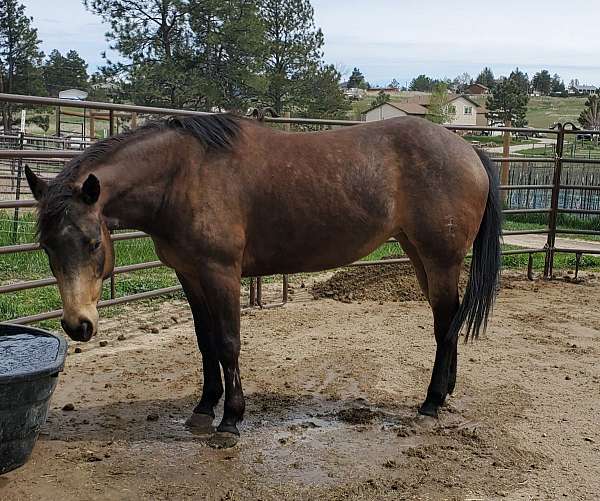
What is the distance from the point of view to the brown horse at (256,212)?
2.88 m

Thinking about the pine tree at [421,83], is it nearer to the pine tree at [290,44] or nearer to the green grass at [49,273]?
the pine tree at [290,44]

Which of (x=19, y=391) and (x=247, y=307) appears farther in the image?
(x=247, y=307)

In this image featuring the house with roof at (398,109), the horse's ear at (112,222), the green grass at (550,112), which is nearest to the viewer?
the horse's ear at (112,222)

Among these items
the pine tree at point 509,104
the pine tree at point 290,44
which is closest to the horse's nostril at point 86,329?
the pine tree at point 290,44

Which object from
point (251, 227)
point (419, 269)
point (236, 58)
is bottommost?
point (419, 269)

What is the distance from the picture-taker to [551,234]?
7426mm

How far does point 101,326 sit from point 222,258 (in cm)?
241

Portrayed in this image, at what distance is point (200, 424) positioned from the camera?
3480 millimetres

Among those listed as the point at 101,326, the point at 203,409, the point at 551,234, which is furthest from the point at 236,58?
the point at 203,409

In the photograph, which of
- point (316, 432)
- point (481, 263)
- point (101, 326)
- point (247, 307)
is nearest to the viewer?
point (316, 432)

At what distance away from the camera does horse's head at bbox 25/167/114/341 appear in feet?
9.14

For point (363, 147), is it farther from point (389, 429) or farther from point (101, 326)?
point (101, 326)

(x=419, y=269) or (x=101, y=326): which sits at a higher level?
(x=419, y=269)

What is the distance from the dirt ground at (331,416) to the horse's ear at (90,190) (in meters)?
1.22
